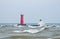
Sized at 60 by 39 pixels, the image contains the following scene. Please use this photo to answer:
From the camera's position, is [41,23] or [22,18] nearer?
[41,23]

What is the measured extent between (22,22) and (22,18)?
10.7 feet

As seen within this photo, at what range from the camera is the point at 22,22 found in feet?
291

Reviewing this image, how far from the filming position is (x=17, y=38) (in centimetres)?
2584

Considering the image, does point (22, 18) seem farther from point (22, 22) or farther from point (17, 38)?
point (17, 38)

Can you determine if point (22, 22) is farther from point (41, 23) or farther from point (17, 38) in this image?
point (17, 38)

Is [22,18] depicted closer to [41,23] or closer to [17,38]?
[41,23]

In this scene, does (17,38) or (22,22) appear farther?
(22,22)

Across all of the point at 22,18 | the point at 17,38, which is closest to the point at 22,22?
the point at 22,18

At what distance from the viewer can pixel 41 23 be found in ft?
278

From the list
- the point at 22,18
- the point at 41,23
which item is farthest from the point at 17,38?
the point at 22,18

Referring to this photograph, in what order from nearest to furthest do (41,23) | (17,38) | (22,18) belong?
1. (17,38)
2. (41,23)
3. (22,18)

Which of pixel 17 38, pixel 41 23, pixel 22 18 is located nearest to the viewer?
pixel 17 38

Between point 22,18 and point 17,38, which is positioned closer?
point 17,38

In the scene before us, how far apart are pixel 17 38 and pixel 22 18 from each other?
2590 inches
